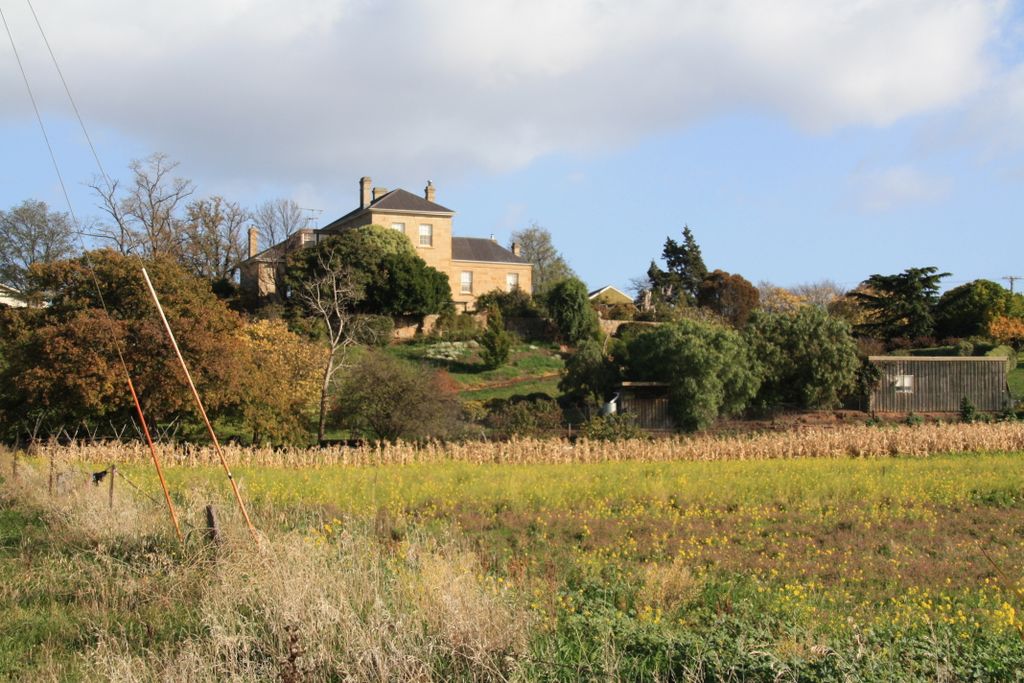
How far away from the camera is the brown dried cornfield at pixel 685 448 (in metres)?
27.4

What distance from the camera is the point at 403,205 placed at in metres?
64.9

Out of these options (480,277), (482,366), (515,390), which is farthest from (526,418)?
(480,277)

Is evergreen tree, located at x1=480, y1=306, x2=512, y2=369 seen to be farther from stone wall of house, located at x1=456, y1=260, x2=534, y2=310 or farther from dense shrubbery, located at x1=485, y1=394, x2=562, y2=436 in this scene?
stone wall of house, located at x1=456, y1=260, x2=534, y2=310

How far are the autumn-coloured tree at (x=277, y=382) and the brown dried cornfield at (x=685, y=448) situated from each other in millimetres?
1421

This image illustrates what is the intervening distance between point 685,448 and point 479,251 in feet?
134

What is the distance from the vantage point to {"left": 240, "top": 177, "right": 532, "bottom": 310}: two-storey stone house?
208 ft

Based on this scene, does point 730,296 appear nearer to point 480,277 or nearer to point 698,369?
point 480,277

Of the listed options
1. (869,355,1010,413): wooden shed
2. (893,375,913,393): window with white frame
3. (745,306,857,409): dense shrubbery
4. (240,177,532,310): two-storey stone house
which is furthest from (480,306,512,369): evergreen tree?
(893,375,913,393): window with white frame

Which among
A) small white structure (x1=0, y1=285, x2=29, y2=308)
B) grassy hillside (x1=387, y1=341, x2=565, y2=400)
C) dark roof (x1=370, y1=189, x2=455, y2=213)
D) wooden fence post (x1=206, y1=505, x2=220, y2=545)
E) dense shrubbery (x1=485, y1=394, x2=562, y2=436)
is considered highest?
dark roof (x1=370, y1=189, x2=455, y2=213)

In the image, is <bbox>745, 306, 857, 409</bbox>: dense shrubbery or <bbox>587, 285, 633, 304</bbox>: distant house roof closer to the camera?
<bbox>745, 306, 857, 409</bbox>: dense shrubbery

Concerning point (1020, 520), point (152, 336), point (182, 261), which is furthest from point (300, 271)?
point (1020, 520)

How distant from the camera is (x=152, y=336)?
30.0 meters

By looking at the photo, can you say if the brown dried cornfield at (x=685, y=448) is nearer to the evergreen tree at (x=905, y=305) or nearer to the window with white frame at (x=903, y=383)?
the window with white frame at (x=903, y=383)

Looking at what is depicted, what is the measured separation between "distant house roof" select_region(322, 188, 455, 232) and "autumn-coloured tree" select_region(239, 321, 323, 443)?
23137 millimetres
